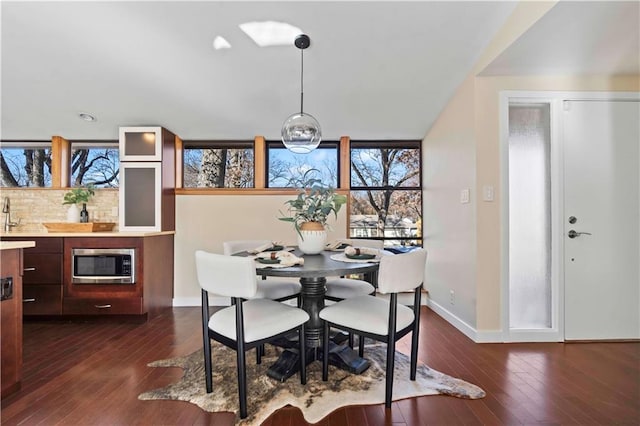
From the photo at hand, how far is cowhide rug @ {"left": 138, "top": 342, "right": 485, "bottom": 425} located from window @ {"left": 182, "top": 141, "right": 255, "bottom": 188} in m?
2.24

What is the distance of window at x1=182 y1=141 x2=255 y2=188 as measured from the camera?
3.93 metres

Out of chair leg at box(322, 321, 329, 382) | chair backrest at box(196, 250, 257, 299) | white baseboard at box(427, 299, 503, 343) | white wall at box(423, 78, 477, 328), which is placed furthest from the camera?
white wall at box(423, 78, 477, 328)

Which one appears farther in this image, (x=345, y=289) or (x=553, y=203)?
(x=553, y=203)

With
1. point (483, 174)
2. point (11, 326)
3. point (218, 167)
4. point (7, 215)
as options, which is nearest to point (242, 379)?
point (11, 326)

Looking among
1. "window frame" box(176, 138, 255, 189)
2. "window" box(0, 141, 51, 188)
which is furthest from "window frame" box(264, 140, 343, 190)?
"window" box(0, 141, 51, 188)

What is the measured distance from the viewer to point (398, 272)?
68.7 inches

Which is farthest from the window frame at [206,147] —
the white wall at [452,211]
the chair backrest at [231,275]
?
the chair backrest at [231,275]

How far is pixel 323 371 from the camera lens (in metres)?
1.97

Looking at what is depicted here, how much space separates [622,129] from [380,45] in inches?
87.1

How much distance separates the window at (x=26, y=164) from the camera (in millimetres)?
3812

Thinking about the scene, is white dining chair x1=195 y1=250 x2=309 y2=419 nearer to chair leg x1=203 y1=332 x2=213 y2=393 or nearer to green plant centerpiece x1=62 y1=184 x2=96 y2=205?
chair leg x1=203 y1=332 x2=213 y2=393

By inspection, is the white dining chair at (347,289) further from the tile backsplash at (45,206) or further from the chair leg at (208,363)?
the tile backsplash at (45,206)

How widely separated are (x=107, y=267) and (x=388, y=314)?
2875mm

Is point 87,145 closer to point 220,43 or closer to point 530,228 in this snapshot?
point 220,43
